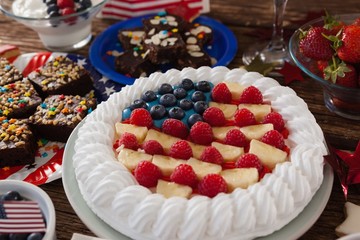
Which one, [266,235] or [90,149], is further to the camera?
[90,149]

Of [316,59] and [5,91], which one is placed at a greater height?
[316,59]

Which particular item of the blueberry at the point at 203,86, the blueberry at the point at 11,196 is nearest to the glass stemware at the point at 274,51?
the blueberry at the point at 203,86

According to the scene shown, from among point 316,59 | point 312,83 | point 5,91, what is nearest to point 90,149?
point 5,91

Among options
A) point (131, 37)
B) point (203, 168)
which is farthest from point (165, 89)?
→ point (131, 37)

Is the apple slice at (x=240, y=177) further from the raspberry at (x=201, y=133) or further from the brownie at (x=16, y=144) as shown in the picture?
the brownie at (x=16, y=144)

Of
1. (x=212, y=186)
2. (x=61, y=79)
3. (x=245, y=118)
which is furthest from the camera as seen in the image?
(x=61, y=79)

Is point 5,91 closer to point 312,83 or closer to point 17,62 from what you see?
point 17,62

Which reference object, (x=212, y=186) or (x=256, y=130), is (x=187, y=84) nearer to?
(x=256, y=130)
